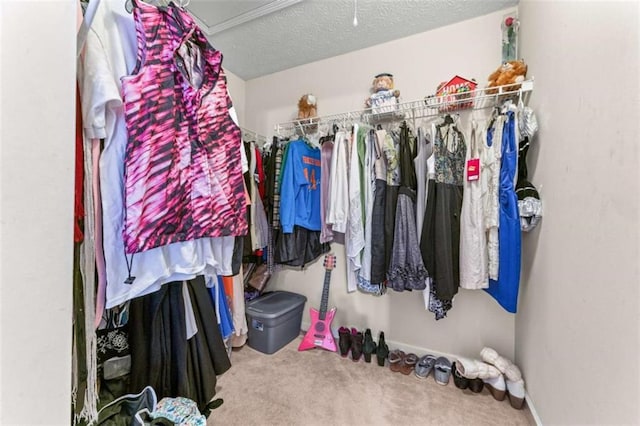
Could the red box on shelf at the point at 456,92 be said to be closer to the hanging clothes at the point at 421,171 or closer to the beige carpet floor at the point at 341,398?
the hanging clothes at the point at 421,171

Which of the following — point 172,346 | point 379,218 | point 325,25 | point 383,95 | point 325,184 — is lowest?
point 172,346

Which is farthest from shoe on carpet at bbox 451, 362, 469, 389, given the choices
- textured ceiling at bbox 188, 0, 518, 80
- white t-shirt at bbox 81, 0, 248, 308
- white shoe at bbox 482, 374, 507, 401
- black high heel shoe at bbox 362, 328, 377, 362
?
textured ceiling at bbox 188, 0, 518, 80

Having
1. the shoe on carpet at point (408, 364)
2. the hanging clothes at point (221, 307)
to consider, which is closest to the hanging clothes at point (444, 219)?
the shoe on carpet at point (408, 364)

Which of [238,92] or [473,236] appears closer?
[473,236]

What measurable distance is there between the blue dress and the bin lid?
4.61 ft

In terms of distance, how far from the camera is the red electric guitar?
191cm

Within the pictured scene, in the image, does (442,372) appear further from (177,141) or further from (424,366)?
(177,141)

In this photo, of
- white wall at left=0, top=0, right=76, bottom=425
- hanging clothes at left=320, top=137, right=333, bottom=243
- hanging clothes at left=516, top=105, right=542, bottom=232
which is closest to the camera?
white wall at left=0, top=0, right=76, bottom=425

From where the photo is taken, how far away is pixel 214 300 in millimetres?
1479

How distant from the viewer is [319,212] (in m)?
1.92

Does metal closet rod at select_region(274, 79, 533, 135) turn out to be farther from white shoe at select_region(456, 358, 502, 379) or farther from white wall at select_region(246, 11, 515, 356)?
white shoe at select_region(456, 358, 502, 379)

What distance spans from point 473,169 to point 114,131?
5.23 feet

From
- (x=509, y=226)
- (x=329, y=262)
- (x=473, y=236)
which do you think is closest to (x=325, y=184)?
(x=329, y=262)

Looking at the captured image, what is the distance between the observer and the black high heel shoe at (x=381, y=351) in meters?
1.73
